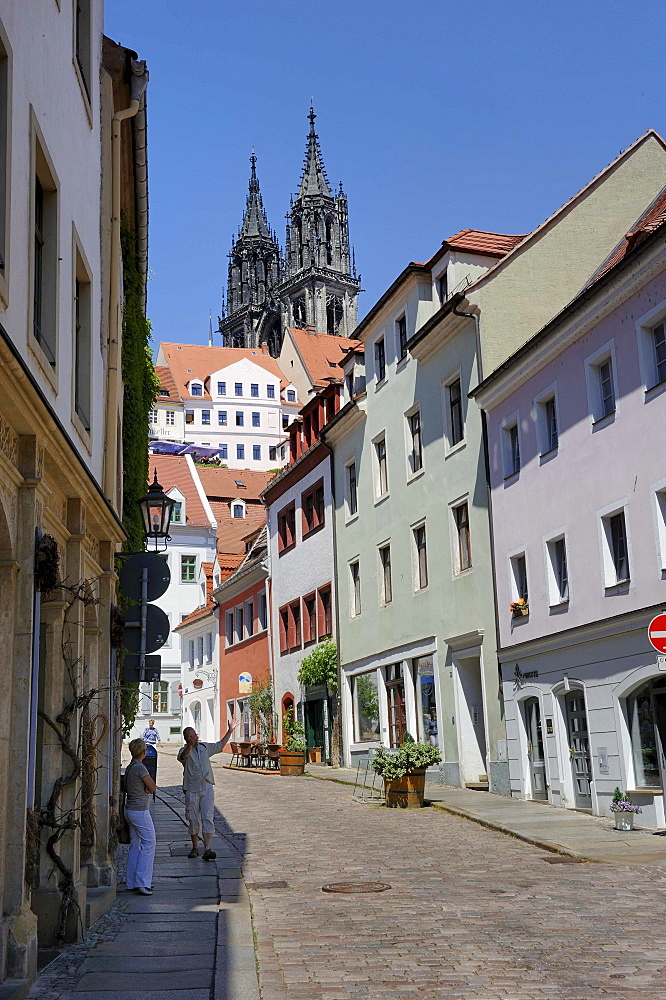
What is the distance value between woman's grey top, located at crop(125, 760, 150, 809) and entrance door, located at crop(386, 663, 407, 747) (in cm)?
1789

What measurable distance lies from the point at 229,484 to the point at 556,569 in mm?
59289

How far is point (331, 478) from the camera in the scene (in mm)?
37594

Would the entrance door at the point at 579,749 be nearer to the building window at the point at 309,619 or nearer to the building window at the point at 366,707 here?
the building window at the point at 366,707

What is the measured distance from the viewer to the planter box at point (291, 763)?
33.3m

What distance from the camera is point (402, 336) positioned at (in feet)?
104

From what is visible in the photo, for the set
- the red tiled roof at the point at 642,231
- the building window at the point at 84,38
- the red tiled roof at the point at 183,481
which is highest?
the red tiled roof at the point at 183,481

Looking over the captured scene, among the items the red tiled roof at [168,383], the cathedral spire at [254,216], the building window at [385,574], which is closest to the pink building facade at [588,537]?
the building window at [385,574]

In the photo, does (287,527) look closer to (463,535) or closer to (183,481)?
(463,535)

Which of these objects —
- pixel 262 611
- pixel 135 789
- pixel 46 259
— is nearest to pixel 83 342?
pixel 46 259

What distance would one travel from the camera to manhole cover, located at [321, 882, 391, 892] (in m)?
13.0

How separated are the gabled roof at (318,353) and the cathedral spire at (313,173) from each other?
54.9 meters

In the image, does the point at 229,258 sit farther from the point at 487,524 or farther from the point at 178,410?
the point at 487,524

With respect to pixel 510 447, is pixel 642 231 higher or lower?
higher

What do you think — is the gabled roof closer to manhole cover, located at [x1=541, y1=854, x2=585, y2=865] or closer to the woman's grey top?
manhole cover, located at [x1=541, y1=854, x2=585, y2=865]
